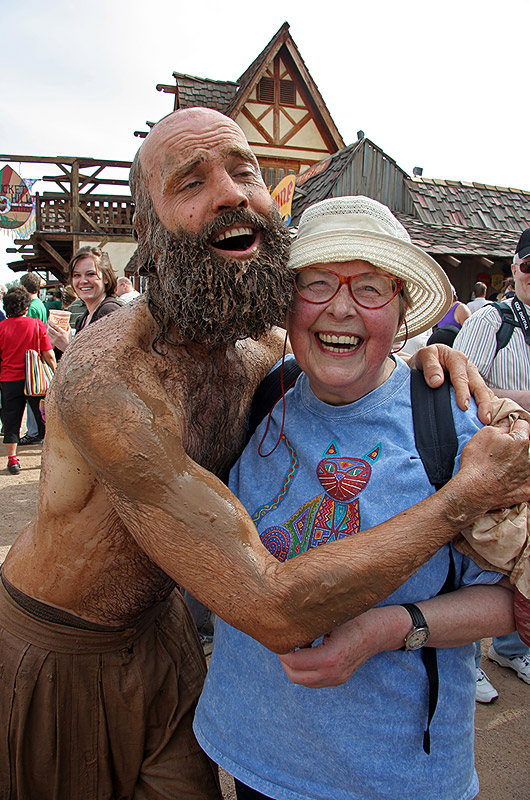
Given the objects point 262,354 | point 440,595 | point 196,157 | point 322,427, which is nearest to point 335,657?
point 440,595

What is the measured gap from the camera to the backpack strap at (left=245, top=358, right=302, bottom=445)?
159 centimetres

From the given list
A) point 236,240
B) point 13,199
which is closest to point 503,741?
point 236,240

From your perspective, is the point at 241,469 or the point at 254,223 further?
the point at 241,469

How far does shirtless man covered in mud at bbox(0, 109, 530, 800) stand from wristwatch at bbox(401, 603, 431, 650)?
5.3 inches

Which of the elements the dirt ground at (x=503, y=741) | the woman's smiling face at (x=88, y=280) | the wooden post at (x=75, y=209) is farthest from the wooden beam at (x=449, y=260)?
the wooden post at (x=75, y=209)

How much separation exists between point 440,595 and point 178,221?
106 centimetres

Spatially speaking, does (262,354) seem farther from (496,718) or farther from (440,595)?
(496,718)

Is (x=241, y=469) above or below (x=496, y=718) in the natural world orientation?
above

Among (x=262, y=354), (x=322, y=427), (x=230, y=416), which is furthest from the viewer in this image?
(x=262, y=354)

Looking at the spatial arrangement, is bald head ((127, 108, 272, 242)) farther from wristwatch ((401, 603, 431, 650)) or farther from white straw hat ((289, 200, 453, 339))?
wristwatch ((401, 603, 431, 650))

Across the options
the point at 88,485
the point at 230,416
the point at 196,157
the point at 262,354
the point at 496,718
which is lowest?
the point at 496,718

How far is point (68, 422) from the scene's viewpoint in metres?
1.19

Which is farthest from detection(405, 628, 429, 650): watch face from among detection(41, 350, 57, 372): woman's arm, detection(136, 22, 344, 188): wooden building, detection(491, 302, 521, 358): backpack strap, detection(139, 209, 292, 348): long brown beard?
detection(136, 22, 344, 188): wooden building

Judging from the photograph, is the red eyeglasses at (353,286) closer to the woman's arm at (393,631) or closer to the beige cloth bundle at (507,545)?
the beige cloth bundle at (507,545)
